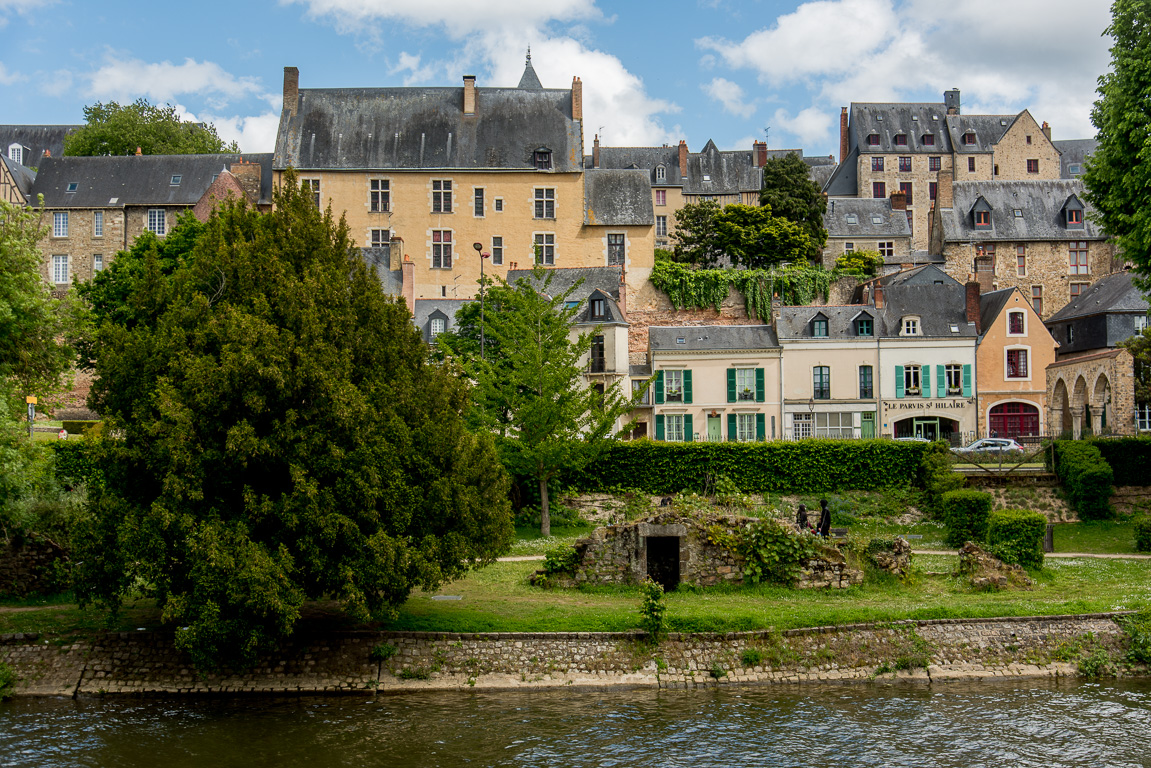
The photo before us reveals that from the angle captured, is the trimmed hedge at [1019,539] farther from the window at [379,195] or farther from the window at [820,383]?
the window at [379,195]

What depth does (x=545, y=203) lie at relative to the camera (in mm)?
53250

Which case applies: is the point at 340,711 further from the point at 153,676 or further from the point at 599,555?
the point at 599,555

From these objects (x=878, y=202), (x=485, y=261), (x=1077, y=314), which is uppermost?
(x=878, y=202)

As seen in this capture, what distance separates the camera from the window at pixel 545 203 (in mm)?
53219

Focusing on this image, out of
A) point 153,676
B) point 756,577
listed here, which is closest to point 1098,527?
point 756,577

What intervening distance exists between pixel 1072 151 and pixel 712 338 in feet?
165

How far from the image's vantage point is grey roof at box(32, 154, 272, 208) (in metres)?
52.2

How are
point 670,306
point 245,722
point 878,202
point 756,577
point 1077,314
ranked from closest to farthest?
point 245,722 < point 756,577 < point 1077,314 < point 670,306 < point 878,202

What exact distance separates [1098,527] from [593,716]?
20145 mm

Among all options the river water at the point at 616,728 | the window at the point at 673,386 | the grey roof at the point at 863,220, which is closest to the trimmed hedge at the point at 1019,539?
the river water at the point at 616,728

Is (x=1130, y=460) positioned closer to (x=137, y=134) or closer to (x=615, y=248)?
(x=615, y=248)

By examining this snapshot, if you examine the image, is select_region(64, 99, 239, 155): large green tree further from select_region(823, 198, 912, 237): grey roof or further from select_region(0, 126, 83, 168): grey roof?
select_region(823, 198, 912, 237): grey roof

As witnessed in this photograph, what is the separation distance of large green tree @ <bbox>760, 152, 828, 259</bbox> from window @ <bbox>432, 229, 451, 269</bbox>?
Result: 694 inches

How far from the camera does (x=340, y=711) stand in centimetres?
1519
